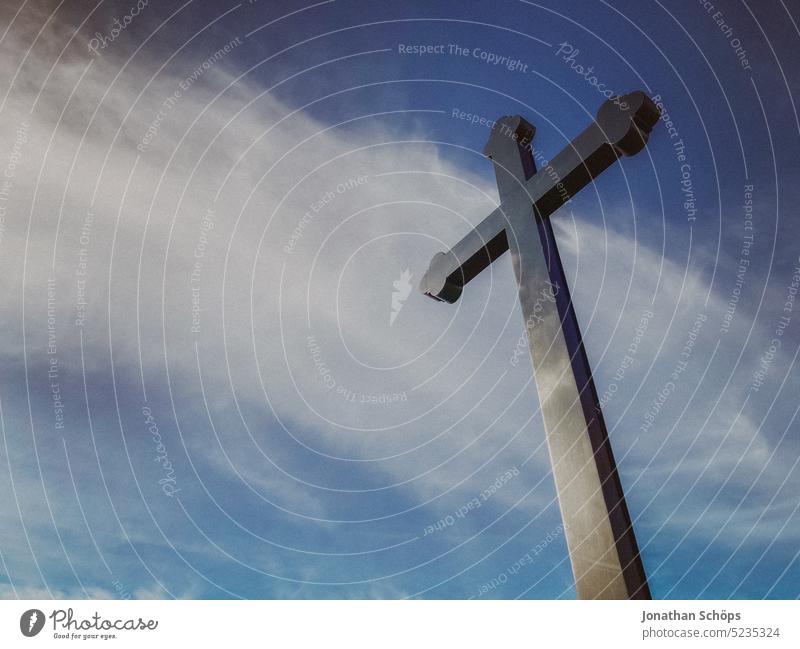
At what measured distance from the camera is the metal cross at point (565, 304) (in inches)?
99.2

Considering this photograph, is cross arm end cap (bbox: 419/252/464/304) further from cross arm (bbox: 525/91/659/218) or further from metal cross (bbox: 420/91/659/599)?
cross arm (bbox: 525/91/659/218)

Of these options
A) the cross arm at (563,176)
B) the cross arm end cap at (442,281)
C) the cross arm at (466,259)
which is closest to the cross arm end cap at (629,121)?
the cross arm at (563,176)

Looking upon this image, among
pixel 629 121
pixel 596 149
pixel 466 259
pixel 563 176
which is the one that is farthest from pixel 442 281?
pixel 629 121

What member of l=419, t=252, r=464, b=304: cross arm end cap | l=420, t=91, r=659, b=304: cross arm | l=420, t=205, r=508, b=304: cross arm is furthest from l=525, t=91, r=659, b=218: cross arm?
l=419, t=252, r=464, b=304: cross arm end cap

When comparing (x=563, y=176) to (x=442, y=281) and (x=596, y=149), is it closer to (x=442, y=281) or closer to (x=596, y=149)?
(x=596, y=149)

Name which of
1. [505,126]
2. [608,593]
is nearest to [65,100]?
[505,126]

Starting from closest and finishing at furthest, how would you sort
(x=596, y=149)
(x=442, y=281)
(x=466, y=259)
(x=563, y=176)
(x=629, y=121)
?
(x=629, y=121)
(x=596, y=149)
(x=563, y=176)
(x=466, y=259)
(x=442, y=281)

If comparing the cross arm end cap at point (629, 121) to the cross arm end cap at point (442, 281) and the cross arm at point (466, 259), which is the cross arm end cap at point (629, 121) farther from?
the cross arm end cap at point (442, 281)

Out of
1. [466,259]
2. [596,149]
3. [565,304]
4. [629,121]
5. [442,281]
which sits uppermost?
[629,121]

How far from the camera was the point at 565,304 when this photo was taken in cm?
326

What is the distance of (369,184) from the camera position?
565 centimetres

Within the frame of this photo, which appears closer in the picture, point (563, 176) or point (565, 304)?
point (565, 304)

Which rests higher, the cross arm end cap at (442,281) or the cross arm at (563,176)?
the cross arm at (563,176)
